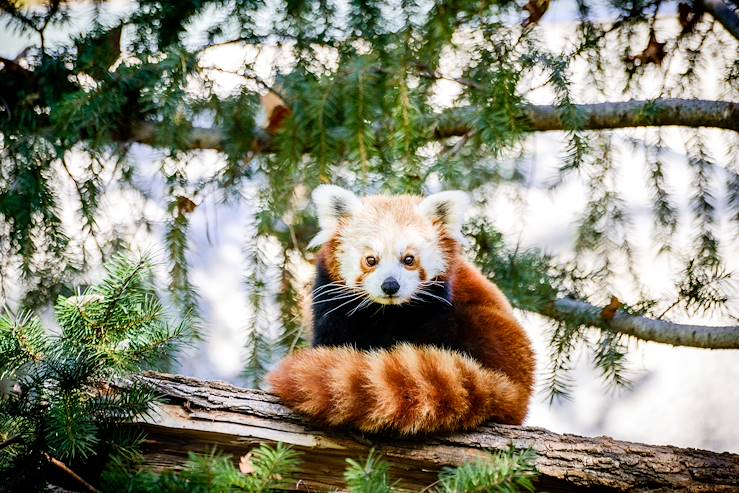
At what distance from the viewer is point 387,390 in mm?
1790

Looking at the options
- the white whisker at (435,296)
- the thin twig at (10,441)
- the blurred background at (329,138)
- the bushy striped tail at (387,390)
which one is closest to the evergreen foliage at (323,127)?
the blurred background at (329,138)

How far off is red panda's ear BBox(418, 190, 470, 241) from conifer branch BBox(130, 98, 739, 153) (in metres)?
0.39

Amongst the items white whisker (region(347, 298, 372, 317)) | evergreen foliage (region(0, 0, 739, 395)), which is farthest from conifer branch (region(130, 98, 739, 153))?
white whisker (region(347, 298, 372, 317))

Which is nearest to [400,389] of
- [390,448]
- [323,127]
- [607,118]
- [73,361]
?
[390,448]

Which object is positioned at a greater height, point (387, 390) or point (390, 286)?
point (390, 286)

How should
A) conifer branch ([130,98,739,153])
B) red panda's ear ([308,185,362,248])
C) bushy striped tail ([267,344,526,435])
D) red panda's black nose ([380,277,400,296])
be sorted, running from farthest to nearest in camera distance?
conifer branch ([130,98,739,153]) < red panda's ear ([308,185,362,248]) < red panda's black nose ([380,277,400,296]) < bushy striped tail ([267,344,526,435])

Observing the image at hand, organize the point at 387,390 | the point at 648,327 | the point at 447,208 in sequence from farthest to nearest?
the point at 648,327
the point at 447,208
the point at 387,390

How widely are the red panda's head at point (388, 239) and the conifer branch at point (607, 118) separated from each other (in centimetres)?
45

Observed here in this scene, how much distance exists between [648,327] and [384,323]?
3.67 ft

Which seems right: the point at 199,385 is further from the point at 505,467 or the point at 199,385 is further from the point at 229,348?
the point at 229,348

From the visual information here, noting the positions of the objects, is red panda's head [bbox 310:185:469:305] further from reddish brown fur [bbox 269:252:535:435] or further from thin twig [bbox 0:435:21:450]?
thin twig [bbox 0:435:21:450]

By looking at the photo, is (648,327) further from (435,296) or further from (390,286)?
(390,286)

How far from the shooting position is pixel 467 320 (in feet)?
7.44

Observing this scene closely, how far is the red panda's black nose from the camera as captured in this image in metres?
2.20
